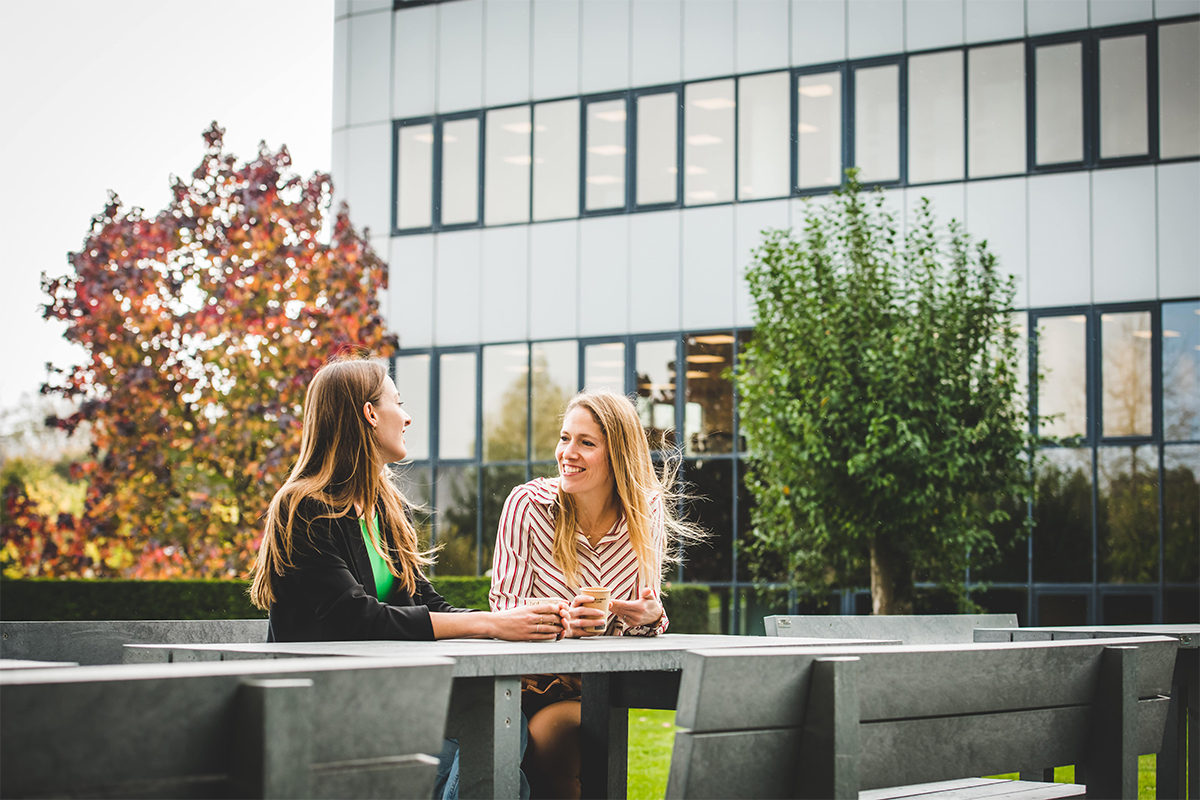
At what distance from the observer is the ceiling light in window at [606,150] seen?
16.7m

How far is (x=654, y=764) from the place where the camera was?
333 inches

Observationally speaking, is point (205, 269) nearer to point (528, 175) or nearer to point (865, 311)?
point (528, 175)

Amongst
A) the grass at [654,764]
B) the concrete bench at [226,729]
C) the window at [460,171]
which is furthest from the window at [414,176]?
the concrete bench at [226,729]

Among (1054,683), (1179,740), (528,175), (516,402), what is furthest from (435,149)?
(1054,683)

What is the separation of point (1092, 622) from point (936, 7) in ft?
24.3

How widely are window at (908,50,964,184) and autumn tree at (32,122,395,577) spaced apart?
689 cm

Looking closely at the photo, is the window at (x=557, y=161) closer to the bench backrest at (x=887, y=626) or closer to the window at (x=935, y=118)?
the window at (x=935, y=118)

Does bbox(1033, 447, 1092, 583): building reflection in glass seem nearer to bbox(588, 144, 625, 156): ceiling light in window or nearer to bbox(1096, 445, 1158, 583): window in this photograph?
bbox(1096, 445, 1158, 583): window

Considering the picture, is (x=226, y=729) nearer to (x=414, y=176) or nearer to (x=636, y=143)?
(x=636, y=143)

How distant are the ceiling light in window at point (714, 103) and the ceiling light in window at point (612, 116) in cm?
101

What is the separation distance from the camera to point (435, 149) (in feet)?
58.5

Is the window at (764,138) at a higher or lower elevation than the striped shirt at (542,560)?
higher

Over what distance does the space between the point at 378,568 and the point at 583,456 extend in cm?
94

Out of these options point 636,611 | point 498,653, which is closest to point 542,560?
point 636,611
